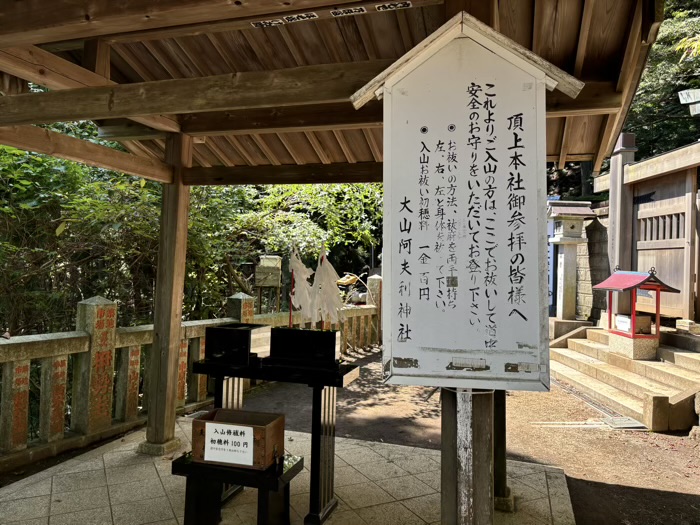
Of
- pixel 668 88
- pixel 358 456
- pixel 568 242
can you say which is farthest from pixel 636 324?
pixel 668 88

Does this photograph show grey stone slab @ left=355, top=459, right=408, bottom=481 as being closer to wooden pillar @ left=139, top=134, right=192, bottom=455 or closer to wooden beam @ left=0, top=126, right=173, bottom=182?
wooden pillar @ left=139, top=134, right=192, bottom=455

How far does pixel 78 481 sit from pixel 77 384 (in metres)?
1.15

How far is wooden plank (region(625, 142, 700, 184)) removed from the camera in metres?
7.82

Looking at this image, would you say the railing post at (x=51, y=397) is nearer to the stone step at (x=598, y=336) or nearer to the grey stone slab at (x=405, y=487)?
the grey stone slab at (x=405, y=487)

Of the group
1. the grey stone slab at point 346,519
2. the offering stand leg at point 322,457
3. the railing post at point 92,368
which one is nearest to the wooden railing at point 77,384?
the railing post at point 92,368

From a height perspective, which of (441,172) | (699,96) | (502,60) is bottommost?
(441,172)

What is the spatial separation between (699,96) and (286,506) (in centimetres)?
1001

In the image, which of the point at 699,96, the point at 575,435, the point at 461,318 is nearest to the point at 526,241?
the point at 461,318

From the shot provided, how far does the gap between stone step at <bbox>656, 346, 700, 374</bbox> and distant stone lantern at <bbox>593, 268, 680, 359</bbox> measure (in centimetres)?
21

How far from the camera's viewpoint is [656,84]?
15.3 m

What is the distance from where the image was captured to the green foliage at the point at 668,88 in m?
14.5

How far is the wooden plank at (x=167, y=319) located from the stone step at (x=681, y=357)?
7.25m

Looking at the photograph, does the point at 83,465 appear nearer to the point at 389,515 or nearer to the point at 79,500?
the point at 79,500

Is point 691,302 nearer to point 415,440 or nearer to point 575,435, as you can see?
point 575,435
